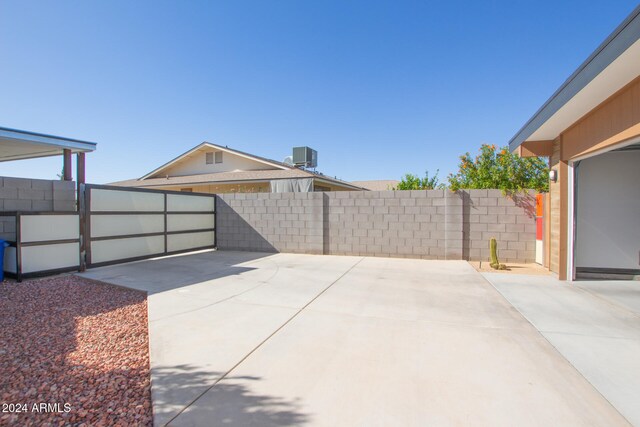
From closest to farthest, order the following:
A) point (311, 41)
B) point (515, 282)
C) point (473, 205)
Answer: point (515, 282), point (473, 205), point (311, 41)

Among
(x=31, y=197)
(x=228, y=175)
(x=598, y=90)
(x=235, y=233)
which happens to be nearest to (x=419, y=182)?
(x=235, y=233)

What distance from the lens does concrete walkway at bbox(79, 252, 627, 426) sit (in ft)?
7.06

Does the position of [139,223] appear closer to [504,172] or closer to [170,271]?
[170,271]

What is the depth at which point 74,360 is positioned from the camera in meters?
2.93

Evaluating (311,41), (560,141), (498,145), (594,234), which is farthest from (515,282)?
(311,41)

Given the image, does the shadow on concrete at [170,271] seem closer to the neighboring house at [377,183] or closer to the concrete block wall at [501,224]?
the concrete block wall at [501,224]

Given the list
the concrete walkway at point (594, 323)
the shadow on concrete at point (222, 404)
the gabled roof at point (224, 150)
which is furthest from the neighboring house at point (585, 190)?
the gabled roof at point (224, 150)

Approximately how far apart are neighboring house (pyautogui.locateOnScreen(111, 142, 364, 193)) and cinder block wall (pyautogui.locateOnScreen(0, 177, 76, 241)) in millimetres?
7295

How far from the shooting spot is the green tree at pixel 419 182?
40.9ft

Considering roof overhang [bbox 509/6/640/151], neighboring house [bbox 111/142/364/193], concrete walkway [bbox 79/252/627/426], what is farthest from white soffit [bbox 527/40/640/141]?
neighboring house [bbox 111/142/364/193]

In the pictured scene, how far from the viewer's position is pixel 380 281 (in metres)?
6.18

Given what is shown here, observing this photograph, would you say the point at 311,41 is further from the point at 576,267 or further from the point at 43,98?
the point at 576,267

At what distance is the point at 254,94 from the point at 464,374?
→ 516 inches

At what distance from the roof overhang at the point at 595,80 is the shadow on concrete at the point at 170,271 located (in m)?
6.93
